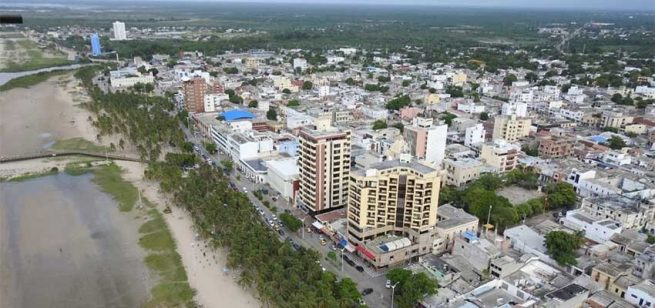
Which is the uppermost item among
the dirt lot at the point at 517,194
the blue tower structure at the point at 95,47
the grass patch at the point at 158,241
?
the blue tower structure at the point at 95,47

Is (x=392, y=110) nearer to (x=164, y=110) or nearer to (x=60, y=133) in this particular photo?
(x=164, y=110)

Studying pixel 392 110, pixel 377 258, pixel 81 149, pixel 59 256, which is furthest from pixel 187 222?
pixel 392 110

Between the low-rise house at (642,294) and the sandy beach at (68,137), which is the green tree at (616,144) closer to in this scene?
the low-rise house at (642,294)

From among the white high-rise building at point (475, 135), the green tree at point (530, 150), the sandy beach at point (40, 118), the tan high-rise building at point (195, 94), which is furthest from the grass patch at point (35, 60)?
the green tree at point (530, 150)

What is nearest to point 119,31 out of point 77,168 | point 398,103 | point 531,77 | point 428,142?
point 398,103

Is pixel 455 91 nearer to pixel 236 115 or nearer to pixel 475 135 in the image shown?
pixel 475 135

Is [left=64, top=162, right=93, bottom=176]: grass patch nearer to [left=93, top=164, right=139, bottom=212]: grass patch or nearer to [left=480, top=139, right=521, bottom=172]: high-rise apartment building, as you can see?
[left=93, top=164, right=139, bottom=212]: grass patch
